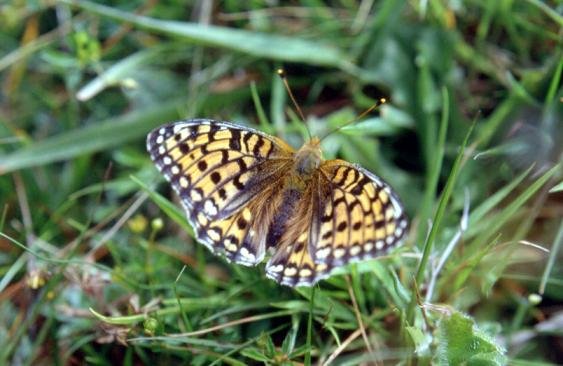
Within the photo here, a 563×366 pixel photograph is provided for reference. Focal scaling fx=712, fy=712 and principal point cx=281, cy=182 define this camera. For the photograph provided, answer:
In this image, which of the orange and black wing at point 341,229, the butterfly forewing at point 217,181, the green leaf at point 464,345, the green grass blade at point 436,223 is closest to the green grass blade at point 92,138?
the butterfly forewing at point 217,181

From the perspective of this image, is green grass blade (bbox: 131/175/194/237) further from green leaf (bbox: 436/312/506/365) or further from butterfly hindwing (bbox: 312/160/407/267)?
green leaf (bbox: 436/312/506/365)

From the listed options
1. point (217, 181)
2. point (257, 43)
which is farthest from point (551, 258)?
point (257, 43)

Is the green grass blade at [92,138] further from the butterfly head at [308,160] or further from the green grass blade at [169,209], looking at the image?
the butterfly head at [308,160]

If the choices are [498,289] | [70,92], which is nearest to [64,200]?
[70,92]

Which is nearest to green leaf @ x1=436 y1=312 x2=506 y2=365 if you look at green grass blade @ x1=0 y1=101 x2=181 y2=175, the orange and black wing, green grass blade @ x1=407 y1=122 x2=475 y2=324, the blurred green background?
the blurred green background

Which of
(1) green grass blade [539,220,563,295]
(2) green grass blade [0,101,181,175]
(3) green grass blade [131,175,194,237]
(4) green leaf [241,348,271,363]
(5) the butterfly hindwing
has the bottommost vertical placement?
(4) green leaf [241,348,271,363]

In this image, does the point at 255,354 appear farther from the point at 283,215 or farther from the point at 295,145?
the point at 295,145

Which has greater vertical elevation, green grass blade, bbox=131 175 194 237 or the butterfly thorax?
the butterfly thorax

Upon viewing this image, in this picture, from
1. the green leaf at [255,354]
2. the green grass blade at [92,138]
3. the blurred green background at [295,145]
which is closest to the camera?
the green leaf at [255,354]

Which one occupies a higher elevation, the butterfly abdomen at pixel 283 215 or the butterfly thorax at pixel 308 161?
the butterfly thorax at pixel 308 161
